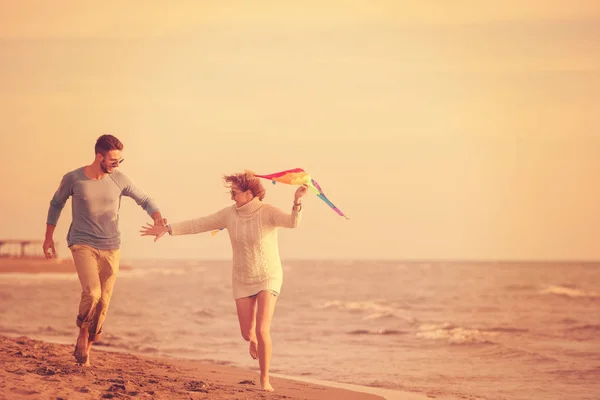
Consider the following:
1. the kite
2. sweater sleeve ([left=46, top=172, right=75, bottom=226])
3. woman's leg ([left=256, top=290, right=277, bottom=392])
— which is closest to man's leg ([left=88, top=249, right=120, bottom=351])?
sweater sleeve ([left=46, top=172, right=75, bottom=226])

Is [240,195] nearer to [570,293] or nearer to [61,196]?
[61,196]

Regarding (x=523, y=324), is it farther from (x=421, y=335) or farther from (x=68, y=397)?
(x=68, y=397)

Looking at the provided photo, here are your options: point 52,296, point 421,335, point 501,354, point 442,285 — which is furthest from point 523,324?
point 442,285

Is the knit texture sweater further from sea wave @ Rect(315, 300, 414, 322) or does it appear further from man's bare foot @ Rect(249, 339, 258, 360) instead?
sea wave @ Rect(315, 300, 414, 322)

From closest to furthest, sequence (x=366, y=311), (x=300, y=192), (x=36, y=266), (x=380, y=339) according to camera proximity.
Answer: (x=300, y=192)
(x=380, y=339)
(x=366, y=311)
(x=36, y=266)

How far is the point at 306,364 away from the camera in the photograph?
11.6m

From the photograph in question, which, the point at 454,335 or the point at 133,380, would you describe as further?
the point at 454,335

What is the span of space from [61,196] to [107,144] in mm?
601

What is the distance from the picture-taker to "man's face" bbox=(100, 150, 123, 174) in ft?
24.2

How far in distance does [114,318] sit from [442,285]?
30379mm

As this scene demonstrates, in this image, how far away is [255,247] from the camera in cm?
717

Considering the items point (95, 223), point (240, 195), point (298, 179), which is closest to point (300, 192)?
point (298, 179)

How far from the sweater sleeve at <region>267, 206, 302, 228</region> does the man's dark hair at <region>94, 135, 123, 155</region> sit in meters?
1.35

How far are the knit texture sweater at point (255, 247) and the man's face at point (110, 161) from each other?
3.41 ft
